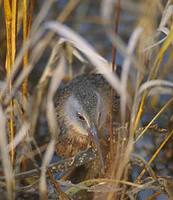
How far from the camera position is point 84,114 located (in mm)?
3844

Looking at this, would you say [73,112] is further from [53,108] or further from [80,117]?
[53,108]

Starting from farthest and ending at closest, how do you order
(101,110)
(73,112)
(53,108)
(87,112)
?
(73,112), (101,110), (87,112), (53,108)

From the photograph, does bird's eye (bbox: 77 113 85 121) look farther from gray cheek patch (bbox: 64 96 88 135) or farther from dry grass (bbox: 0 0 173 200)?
dry grass (bbox: 0 0 173 200)

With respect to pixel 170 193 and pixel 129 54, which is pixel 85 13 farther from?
pixel 129 54

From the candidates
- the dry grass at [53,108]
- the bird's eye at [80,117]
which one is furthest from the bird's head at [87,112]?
the dry grass at [53,108]

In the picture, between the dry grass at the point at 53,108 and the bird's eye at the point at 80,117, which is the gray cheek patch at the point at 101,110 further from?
the dry grass at the point at 53,108

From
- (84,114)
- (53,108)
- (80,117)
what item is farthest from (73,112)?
(53,108)

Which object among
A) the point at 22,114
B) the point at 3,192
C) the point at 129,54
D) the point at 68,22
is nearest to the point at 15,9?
the point at 22,114

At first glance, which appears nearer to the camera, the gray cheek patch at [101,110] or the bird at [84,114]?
the bird at [84,114]

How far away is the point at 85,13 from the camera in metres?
5.26

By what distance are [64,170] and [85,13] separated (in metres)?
2.27

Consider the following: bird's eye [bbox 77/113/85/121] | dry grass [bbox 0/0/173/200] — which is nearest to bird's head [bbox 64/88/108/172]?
bird's eye [bbox 77/113/85/121]

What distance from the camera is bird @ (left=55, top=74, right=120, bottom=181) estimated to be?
3.77 meters

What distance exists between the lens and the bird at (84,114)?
12.4 feet
